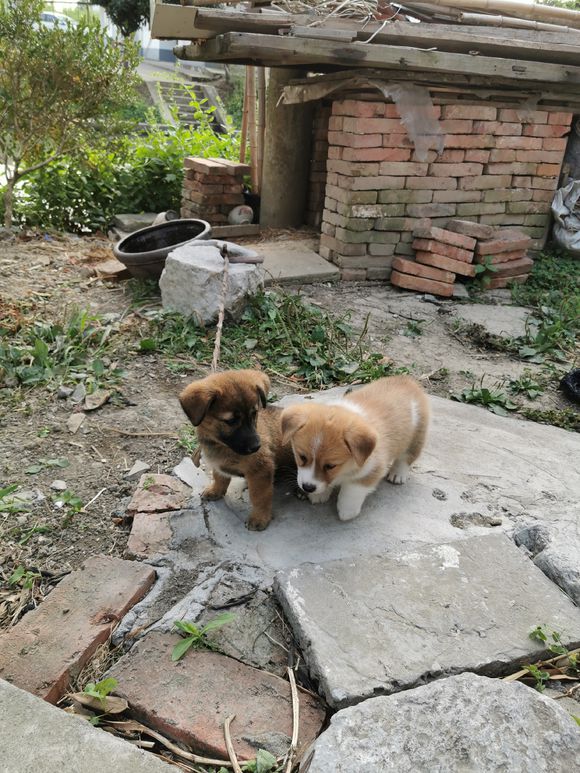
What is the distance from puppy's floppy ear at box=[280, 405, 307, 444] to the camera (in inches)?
116

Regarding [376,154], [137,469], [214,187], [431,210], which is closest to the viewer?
[137,469]

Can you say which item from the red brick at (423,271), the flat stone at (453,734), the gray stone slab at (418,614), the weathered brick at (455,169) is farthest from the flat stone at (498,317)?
the flat stone at (453,734)

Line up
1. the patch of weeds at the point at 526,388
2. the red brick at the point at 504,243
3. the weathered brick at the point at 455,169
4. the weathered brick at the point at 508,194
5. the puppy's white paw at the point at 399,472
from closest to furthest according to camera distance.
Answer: the puppy's white paw at the point at 399,472, the patch of weeds at the point at 526,388, the red brick at the point at 504,243, the weathered brick at the point at 455,169, the weathered brick at the point at 508,194

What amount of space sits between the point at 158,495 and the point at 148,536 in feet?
1.19

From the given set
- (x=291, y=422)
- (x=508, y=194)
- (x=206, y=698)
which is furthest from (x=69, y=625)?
(x=508, y=194)

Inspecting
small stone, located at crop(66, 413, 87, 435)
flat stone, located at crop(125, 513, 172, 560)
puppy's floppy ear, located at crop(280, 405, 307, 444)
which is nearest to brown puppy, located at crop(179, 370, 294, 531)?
puppy's floppy ear, located at crop(280, 405, 307, 444)

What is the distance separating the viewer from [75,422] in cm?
438

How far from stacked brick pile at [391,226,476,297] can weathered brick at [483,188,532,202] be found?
38.5 inches

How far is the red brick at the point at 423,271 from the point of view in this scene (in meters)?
7.33

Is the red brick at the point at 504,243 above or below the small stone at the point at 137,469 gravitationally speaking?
above

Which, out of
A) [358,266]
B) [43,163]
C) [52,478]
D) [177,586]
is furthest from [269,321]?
[43,163]

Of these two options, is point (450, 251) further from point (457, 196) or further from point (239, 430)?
point (239, 430)

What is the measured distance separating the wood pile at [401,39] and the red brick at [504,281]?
2200 mm

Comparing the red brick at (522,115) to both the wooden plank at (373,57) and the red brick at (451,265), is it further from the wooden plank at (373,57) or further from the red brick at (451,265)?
the red brick at (451,265)
